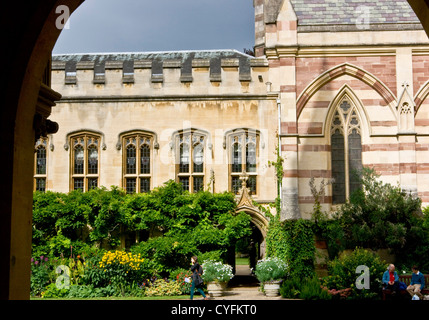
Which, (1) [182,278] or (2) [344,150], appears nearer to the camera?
(1) [182,278]

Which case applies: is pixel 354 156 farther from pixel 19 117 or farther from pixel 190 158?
pixel 19 117

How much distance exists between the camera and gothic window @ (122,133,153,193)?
18891 millimetres

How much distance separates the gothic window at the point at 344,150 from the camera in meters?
17.4

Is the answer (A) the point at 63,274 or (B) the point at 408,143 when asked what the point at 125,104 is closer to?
(A) the point at 63,274

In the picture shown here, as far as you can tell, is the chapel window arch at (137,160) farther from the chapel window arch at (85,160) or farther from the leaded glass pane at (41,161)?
the leaded glass pane at (41,161)

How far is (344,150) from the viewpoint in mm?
17547

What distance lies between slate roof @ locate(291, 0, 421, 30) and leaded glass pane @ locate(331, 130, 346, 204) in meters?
3.82

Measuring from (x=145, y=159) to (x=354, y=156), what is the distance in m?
7.12

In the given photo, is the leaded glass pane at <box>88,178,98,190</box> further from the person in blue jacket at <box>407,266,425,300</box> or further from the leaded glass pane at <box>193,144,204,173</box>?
the person in blue jacket at <box>407,266,425,300</box>

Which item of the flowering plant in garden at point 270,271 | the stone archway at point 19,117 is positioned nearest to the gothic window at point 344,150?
the flowering plant in garden at point 270,271

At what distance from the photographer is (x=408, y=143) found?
17078mm

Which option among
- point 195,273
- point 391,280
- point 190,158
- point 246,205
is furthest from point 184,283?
point 391,280

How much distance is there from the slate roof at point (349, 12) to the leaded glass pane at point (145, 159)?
22.2ft

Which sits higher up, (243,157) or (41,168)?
(243,157)
